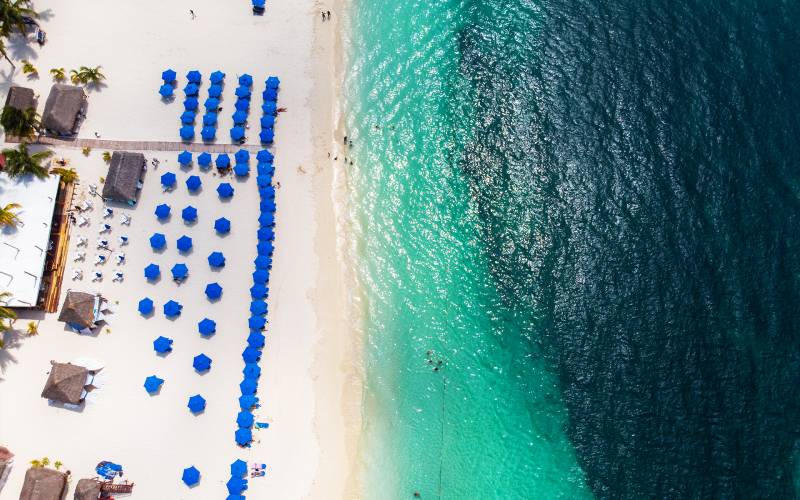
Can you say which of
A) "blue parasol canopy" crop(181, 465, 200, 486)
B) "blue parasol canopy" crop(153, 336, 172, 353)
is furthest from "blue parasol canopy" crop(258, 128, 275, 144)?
"blue parasol canopy" crop(181, 465, 200, 486)

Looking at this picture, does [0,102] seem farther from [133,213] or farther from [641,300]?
[641,300]

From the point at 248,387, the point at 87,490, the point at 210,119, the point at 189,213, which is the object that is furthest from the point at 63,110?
the point at 87,490

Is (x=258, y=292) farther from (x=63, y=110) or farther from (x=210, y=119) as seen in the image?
(x=63, y=110)

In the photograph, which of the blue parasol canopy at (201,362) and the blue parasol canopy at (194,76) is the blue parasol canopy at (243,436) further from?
the blue parasol canopy at (194,76)

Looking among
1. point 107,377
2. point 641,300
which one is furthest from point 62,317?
point 641,300

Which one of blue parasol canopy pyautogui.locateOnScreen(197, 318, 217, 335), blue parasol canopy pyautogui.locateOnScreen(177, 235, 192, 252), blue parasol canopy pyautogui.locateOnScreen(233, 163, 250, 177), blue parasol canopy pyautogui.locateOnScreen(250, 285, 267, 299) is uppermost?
blue parasol canopy pyautogui.locateOnScreen(233, 163, 250, 177)

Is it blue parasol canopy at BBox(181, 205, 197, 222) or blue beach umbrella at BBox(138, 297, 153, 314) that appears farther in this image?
blue parasol canopy at BBox(181, 205, 197, 222)

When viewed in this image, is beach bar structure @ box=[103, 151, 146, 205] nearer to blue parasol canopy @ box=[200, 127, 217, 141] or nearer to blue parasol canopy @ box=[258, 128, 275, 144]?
blue parasol canopy @ box=[200, 127, 217, 141]

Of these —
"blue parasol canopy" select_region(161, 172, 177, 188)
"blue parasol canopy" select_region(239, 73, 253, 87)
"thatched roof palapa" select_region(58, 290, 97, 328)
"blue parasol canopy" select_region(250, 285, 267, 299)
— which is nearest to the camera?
"thatched roof palapa" select_region(58, 290, 97, 328)
